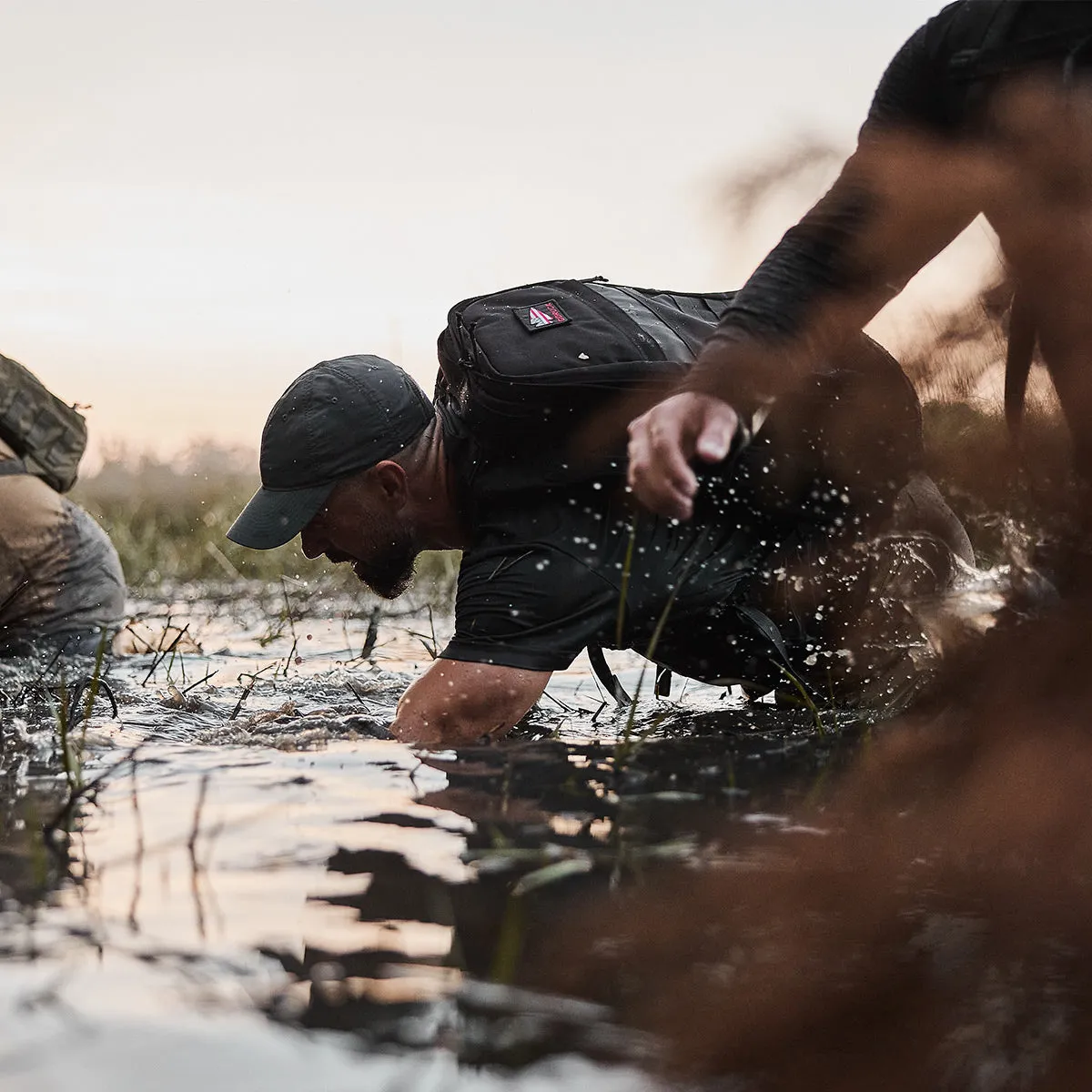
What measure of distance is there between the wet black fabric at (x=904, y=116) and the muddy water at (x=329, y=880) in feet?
2.57

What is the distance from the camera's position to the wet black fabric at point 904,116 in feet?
6.66

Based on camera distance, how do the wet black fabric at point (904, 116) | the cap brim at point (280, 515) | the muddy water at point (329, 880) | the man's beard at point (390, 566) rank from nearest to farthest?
the muddy water at point (329, 880) < the wet black fabric at point (904, 116) < the cap brim at point (280, 515) < the man's beard at point (390, 566)

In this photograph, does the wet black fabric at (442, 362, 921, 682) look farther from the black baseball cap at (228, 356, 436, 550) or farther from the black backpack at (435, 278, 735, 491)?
the black baseball cap at (228, 356, 436, 550)

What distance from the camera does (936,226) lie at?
7.45ft

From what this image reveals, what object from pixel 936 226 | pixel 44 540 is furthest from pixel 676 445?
pixel 44 540

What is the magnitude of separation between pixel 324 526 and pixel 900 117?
178 cm

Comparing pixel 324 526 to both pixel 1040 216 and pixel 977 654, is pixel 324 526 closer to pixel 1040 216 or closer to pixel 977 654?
pixel 977 654

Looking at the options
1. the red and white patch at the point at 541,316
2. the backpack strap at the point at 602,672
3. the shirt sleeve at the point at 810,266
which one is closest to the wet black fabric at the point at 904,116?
the shirt sleeve at the point at 810,266

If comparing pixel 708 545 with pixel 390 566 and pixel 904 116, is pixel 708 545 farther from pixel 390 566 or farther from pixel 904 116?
pixel 904 116

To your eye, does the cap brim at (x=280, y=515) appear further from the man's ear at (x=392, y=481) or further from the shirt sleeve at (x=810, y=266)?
the shirt sleeve at (x=810, y=266)

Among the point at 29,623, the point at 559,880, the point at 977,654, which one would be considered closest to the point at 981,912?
the point at 559,880

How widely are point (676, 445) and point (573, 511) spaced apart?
2.51ft

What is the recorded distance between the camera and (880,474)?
2.98 meters

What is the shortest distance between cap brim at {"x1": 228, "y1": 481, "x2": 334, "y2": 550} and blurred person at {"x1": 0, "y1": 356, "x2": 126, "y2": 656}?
46.8 inches
